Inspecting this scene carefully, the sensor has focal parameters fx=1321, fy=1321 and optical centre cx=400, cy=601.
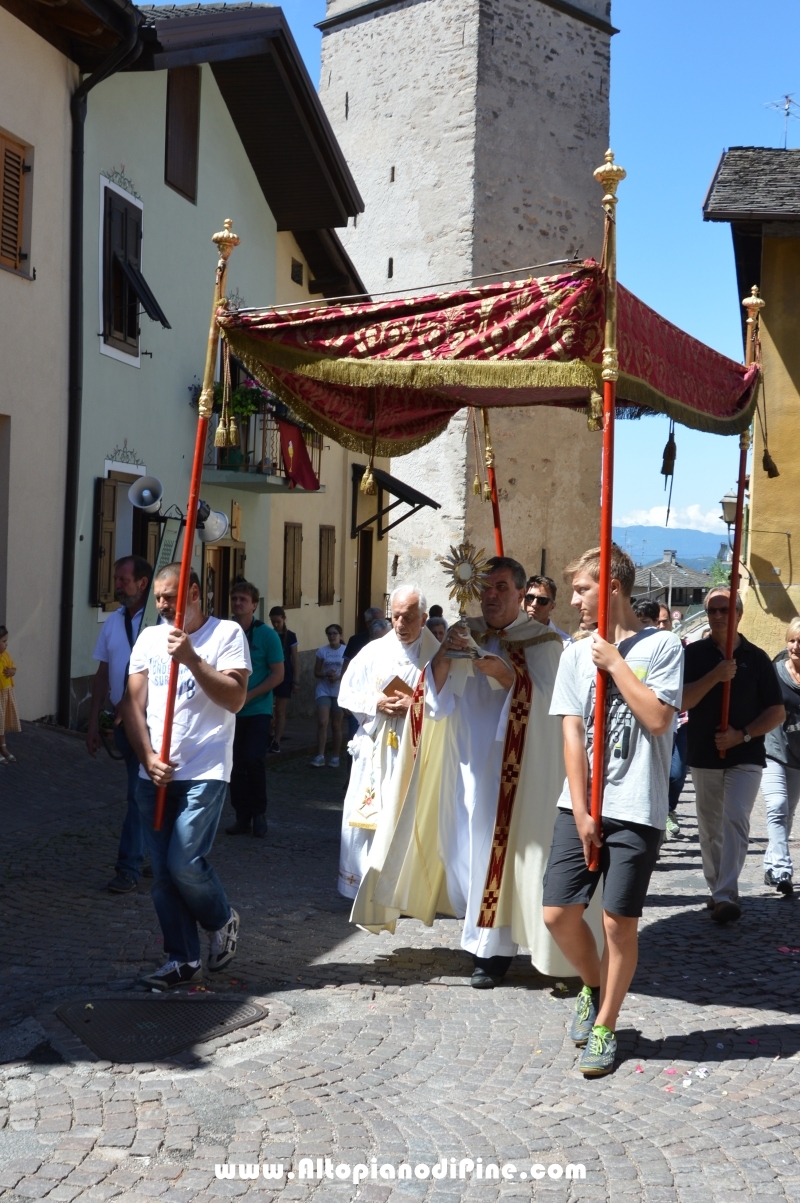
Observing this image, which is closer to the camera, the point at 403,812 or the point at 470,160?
the point at 403,812

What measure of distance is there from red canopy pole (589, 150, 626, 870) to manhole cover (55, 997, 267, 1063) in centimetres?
160

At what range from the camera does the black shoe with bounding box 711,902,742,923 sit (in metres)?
7.15

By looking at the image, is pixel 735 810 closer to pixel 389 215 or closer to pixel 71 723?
pixel 71 723

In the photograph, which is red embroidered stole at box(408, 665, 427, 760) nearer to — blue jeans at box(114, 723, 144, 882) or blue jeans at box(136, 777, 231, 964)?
blue jeans at box(136, 777, 231, 964)

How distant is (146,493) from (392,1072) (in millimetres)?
11350

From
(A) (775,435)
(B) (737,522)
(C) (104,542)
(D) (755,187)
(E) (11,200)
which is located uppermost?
(D) (755,187)

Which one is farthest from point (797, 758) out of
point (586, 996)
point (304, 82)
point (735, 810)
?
point (304, 82)

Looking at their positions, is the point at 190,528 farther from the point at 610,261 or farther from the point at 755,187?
the point at 755,187

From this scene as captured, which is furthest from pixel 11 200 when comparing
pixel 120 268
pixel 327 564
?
pixel 327 564

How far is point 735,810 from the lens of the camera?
7.23 metres

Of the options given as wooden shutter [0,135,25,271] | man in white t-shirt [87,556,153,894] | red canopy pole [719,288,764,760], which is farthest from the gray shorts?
wooden shutter [0,135,25,271]

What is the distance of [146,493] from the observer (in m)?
15.3

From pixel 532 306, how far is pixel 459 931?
10.7 feet

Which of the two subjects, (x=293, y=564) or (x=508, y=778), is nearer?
(x=508, y=778)
